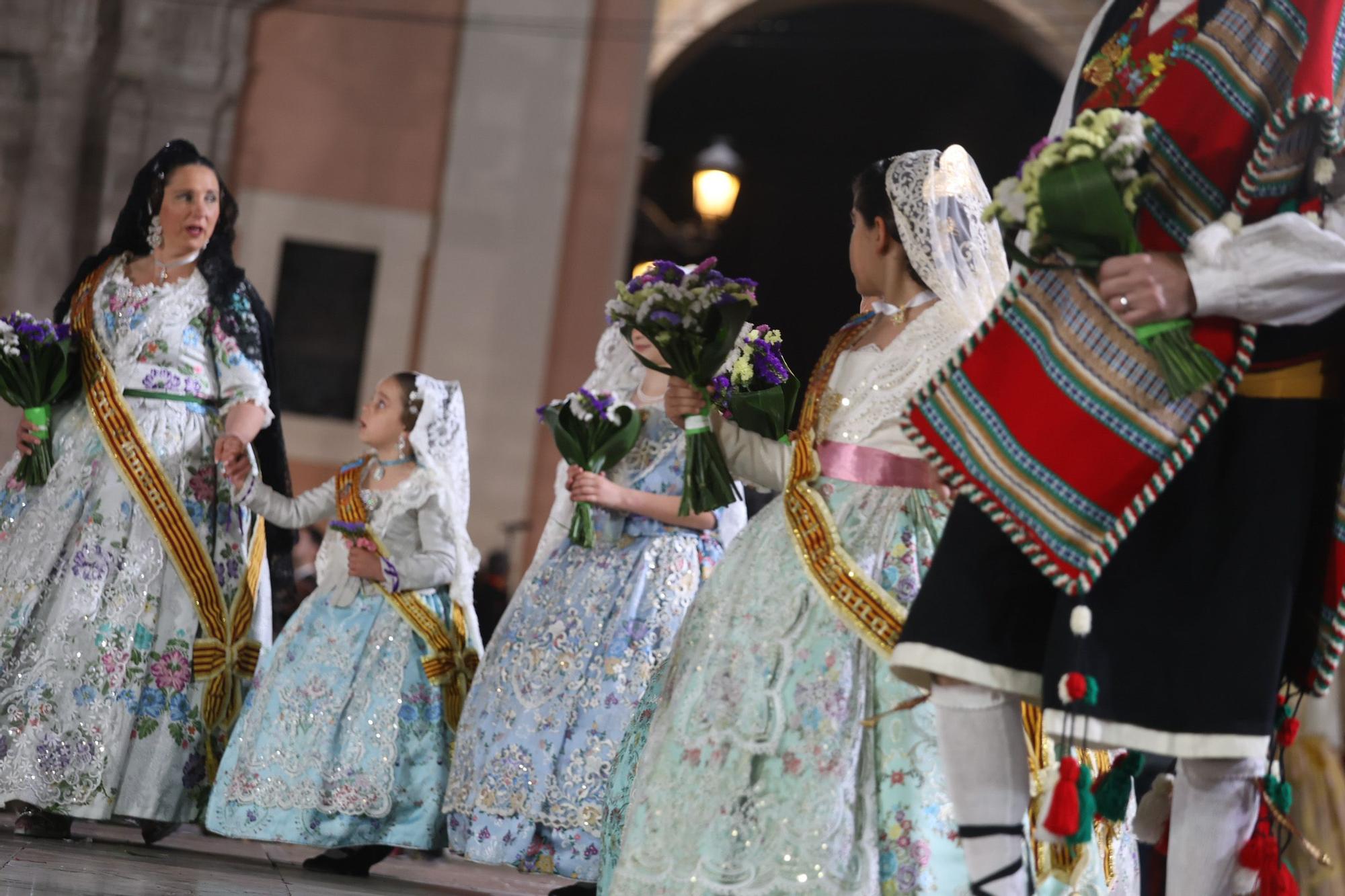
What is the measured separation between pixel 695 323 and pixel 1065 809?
1.39m

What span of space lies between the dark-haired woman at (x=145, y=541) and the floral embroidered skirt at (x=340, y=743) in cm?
18

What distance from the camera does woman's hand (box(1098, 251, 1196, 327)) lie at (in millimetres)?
2434

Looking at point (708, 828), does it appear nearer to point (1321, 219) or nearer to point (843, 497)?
point (843, 497)

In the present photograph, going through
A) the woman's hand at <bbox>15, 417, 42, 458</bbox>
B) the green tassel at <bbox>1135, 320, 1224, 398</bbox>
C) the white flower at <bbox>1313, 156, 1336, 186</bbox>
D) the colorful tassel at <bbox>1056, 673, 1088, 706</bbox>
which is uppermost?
the white flower at <bbox>1313, 156, 1336, 186</bbox>

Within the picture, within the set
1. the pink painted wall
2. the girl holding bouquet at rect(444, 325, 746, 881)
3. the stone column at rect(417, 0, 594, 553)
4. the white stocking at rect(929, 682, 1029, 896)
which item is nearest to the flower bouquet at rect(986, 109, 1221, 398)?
the white stocking at rect(929, 682, 1029, 896)

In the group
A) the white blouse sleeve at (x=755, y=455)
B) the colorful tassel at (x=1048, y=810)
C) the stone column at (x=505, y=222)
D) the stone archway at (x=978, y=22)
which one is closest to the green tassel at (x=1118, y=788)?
the colorful tassel at (x=1048, y=810)

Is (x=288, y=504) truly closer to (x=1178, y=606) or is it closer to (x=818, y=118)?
(x=1178, y=606)

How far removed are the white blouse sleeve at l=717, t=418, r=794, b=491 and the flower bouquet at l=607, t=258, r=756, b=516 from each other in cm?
10

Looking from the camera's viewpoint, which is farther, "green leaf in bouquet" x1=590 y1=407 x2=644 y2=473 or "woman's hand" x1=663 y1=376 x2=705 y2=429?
"green leaf in bouquet" x1=590 y1=407 x2=644 y2=473

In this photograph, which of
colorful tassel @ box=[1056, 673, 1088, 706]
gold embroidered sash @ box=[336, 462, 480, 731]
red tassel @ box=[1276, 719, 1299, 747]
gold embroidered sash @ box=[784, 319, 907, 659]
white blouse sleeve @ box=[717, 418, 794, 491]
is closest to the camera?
colorful tassel @ box=[1056, 673, 1088, 706]

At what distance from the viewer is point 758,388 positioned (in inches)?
152

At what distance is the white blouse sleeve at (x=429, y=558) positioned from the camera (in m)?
4.98

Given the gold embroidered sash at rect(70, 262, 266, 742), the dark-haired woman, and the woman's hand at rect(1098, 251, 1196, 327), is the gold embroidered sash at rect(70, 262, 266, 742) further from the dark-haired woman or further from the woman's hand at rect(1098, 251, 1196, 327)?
the woman's hand at rect(1098, 251, 1196, 327)

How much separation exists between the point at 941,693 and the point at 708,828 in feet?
2.32
